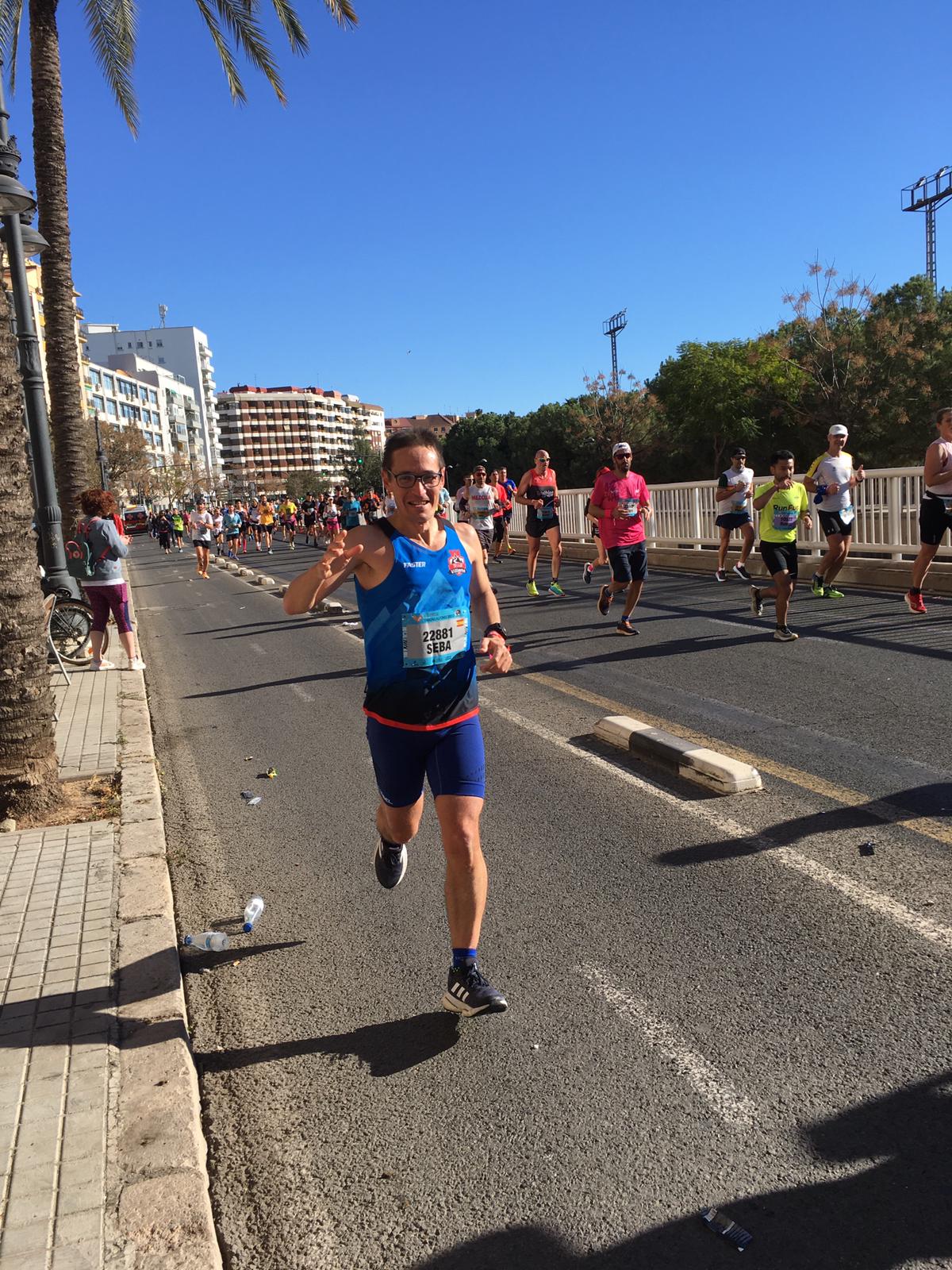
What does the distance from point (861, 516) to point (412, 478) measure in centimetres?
1244

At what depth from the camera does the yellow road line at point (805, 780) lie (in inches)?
191

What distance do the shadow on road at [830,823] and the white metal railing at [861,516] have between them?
795 cm

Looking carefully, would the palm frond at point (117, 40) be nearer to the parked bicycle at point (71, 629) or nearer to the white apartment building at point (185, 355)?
the parked bicycle at point (71, 629)

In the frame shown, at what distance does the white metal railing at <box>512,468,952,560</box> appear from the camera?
13656 millimetres

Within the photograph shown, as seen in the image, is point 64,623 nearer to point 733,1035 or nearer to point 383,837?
point 383,837

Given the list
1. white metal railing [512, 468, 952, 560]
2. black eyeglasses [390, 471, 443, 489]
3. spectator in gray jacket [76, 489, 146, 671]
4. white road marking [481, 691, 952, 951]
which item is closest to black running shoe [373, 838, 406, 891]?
black eyeglasses [390, 471, 443, 489]

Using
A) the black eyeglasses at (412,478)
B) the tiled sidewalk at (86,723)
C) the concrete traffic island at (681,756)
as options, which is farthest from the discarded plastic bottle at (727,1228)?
the tiled sidewalk at (86,723)

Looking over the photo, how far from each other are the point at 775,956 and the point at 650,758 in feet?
8.80

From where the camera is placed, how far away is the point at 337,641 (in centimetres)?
1333

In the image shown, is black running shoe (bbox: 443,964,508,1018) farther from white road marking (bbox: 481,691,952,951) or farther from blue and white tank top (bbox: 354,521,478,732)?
white road marking (bbox: 481,691,952,951)

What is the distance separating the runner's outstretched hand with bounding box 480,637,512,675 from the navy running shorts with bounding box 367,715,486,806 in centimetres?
21

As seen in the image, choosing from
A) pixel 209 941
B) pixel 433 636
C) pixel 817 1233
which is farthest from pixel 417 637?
pixel 817 1233

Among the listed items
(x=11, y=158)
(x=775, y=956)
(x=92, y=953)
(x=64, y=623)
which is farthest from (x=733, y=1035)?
(x=64, y=623)

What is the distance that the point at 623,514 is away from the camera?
11.2m
